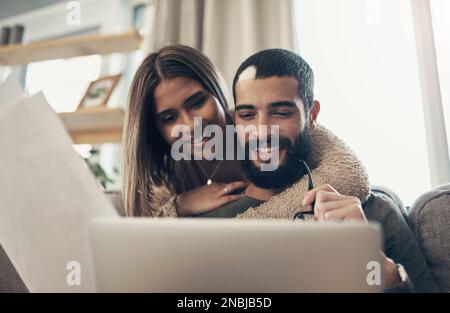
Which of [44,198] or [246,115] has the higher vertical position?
[246,115]

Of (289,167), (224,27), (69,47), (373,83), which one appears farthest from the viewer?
(69,47)

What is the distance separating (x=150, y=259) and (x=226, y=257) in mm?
71

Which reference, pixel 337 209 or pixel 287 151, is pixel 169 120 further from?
pixel 337 209

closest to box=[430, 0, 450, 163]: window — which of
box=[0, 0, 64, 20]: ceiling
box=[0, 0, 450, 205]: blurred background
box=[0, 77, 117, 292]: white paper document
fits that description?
box=[0, 0, 450, 205]: blurred background

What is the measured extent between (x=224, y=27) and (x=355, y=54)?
20.3 inches

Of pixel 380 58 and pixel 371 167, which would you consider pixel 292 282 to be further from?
pixel 380 58

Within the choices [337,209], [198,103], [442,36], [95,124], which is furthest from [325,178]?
[95,124]

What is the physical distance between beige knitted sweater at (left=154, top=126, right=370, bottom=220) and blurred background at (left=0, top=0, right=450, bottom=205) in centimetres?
30

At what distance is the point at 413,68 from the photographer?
1.35 m

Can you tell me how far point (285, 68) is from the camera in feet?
2.91

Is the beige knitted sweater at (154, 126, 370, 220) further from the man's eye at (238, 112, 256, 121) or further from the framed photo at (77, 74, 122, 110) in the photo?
the framed photo at (77, 74, 122, 110)

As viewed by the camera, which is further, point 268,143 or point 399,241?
point 268,143

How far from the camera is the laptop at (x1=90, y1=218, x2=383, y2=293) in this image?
37cm
